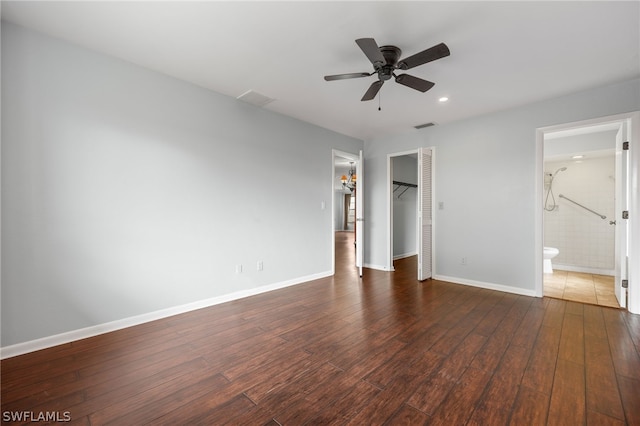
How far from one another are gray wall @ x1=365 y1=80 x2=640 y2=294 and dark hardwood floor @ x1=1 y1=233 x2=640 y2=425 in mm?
1027

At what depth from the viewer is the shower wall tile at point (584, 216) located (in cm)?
495

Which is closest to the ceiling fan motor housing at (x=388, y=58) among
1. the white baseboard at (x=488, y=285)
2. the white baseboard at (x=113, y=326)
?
the white baseboard at (x=113, y=326)

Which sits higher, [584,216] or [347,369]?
[584,216]

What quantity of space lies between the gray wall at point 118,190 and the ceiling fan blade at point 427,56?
2335 millimetres

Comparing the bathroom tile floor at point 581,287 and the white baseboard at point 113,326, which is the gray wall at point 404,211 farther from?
the white baseboard at point 113,326

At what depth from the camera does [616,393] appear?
173 centimetres

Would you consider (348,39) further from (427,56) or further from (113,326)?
(113,326)

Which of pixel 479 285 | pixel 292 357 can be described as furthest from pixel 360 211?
pixel 292 357

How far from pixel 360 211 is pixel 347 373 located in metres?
3.31

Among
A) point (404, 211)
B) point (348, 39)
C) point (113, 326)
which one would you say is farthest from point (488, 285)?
point (113, 326)

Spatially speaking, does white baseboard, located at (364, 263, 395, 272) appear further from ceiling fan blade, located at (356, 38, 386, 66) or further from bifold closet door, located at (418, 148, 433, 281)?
ceiling fan blade, located at (356, 38, 386, 66)

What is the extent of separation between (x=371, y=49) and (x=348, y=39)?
0.42m

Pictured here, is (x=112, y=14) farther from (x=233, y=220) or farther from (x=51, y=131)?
(x=233, y=220)

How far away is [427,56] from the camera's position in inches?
85.0
